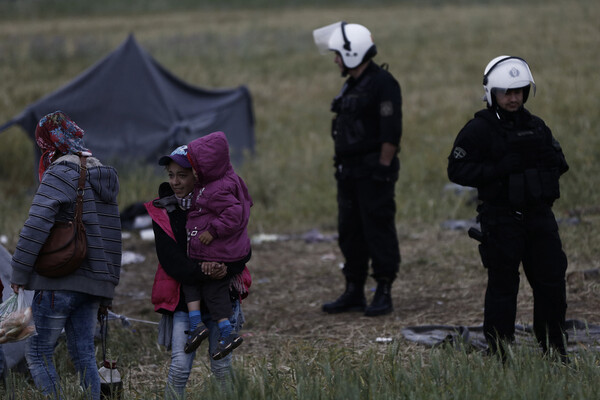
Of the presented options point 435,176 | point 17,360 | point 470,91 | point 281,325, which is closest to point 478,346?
point 281,325

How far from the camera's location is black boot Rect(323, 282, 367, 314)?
6.68 metres

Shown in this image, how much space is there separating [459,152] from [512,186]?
0.37 m

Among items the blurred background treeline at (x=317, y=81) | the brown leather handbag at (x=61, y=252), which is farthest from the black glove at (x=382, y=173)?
the blurred background treeline at (x=317, y=81)

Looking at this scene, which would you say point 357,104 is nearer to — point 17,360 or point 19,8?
point 17,360

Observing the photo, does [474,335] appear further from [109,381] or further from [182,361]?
[109,381]

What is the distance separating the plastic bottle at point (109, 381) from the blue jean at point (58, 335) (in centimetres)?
7

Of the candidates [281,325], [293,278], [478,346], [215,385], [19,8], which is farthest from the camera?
[19,8]

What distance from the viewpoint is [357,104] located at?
6.15 meters

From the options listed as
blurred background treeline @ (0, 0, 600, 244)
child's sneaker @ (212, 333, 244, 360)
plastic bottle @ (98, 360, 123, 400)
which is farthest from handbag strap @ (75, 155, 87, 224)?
blurred background treeline @ (0, 0, 600, 244)

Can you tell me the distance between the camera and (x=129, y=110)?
12734 millimetres

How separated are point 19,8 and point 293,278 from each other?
42946 millimetres

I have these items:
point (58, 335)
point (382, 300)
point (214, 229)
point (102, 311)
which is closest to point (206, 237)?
point (214, 229)

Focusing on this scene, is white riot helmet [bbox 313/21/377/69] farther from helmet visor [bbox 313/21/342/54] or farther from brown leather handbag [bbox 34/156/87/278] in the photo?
brown leather handbag [bbox 34/156/87/278]

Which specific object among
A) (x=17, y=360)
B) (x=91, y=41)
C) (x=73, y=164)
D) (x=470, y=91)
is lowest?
(x=17, y=360)
